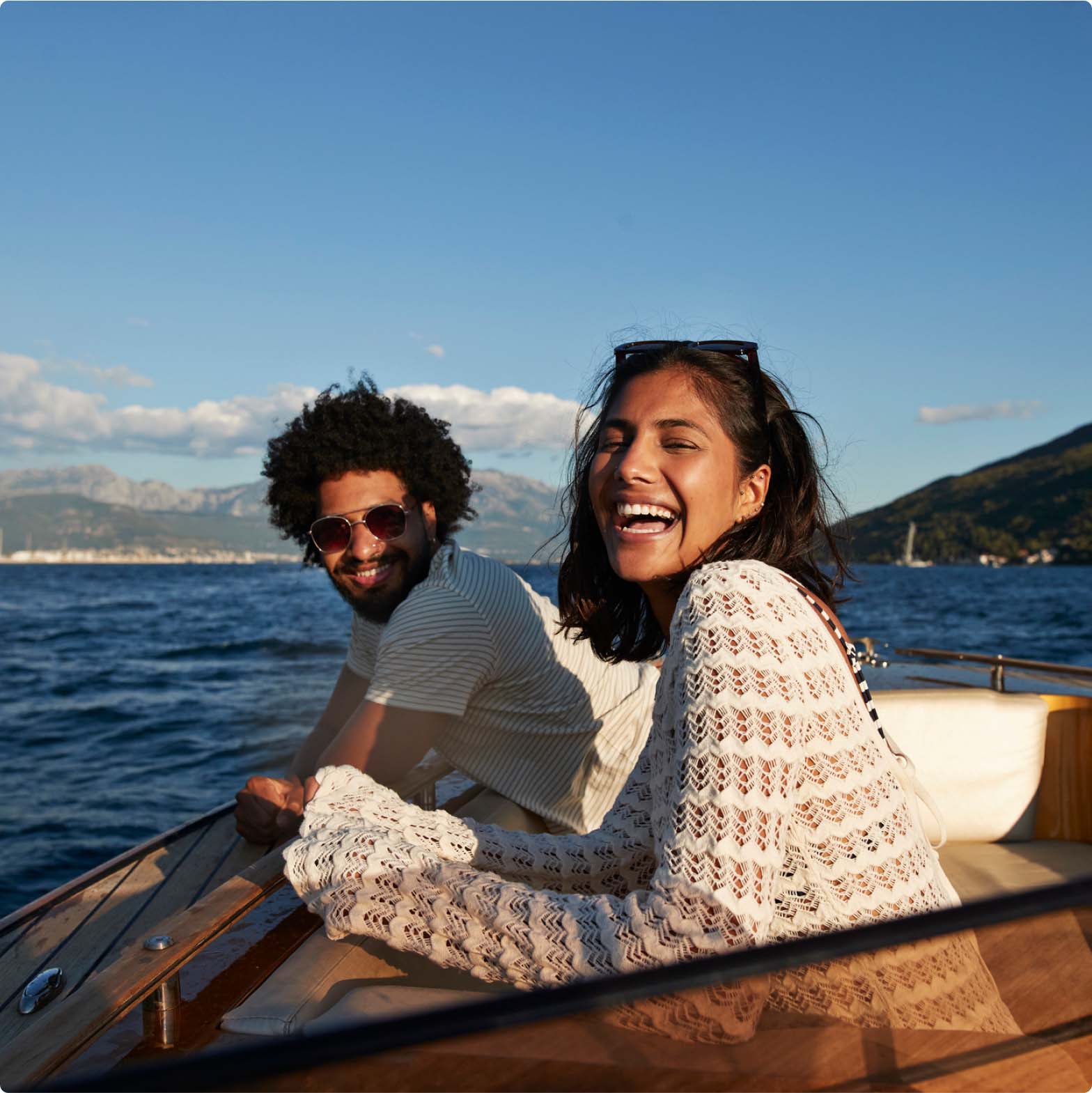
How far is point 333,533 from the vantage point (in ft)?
9.95

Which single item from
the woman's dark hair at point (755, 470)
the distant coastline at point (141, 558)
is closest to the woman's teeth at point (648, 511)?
the woman's dark hair at point (755, 470)

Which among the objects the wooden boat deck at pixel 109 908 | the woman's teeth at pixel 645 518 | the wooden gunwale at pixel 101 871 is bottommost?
the wooden boat deck at pixel 109 908

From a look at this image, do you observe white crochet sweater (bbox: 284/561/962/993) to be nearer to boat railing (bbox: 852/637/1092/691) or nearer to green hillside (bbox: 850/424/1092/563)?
boat railing (bbox: 852/637/1092/691)

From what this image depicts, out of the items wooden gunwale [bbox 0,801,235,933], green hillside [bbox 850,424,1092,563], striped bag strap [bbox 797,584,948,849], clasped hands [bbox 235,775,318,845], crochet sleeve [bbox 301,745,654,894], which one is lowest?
wooden gunwale [bbox 0,801,235,933]

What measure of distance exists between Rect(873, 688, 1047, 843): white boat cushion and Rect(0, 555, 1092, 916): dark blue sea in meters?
0.93

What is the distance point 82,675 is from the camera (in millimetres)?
16031

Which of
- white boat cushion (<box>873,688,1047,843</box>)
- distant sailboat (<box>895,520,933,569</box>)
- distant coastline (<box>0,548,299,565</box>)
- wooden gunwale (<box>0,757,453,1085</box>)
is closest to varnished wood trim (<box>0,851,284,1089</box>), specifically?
wooden gunwale (<box>0,757,453,1085</box>)

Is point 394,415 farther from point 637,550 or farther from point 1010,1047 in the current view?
point 1010,1047

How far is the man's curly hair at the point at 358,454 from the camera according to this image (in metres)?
3.14

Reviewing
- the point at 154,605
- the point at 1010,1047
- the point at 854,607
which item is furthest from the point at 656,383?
the point at 854,607

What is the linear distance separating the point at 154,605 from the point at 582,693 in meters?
38.3

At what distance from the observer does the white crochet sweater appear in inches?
47.2

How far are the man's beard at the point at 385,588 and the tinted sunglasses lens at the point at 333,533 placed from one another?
0.08 metres

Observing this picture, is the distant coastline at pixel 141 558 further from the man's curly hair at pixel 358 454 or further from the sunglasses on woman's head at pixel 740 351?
the sunglasses on woman's head at pixel 740 351
